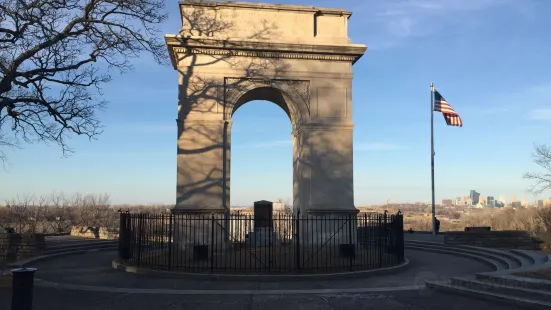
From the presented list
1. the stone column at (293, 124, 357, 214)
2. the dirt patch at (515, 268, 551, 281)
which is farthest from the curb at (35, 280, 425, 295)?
the stone column at (293, 124, 357, 214)

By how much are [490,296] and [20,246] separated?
19.0m

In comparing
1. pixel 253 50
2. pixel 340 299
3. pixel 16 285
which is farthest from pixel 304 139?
pixel 16 285

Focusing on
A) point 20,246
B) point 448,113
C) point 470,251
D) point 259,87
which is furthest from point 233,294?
point 448,113

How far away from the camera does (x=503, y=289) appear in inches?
405

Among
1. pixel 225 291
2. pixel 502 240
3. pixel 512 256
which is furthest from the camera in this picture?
pixel 502 240

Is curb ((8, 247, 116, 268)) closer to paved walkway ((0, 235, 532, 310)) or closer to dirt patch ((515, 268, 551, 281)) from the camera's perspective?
paved walkway ((0, 235, 532, 310))

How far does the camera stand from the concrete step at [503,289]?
952 centimetres

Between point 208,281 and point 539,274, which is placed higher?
point 539,274

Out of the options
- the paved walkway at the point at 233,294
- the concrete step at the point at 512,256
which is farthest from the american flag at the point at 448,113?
the paved walkway at the point at 233,294

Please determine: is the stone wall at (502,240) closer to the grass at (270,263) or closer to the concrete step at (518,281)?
the grass at (270,263)

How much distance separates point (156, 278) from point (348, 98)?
11.7 meters

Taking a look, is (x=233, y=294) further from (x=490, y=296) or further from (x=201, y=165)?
(x=201, y=165)

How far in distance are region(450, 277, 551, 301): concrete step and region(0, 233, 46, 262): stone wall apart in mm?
16935

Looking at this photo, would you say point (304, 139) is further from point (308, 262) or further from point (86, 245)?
point (86, 245)
